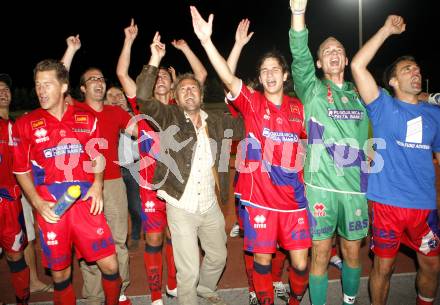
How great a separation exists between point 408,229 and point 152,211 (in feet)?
9.18

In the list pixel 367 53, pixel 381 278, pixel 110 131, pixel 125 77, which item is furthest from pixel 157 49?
pixel 381 278

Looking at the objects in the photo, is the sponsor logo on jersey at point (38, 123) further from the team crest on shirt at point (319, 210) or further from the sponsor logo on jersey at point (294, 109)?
the team crest on shirt at point (319, 210)

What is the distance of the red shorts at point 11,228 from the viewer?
4.35m

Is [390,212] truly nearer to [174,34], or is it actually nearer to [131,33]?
[131,33]

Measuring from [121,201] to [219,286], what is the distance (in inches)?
66.5

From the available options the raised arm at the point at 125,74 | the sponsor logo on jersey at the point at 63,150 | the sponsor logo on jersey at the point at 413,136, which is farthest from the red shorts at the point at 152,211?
the sponsor logo on jersey at the point at 413,136

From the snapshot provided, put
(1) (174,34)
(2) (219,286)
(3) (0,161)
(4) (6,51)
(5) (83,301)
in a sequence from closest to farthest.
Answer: (3) (0,161)
(5) (83,301)
(2) (219,286)
(4) (6,51)
(1) (174,34)

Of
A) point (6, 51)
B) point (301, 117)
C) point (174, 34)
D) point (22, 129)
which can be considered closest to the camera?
point (22, 129)

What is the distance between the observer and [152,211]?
4676mm

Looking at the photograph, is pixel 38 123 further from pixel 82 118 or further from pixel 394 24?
pixel 394 24

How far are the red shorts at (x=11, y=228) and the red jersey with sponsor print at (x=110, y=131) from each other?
1.07m

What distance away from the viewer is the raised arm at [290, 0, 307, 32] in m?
3.82

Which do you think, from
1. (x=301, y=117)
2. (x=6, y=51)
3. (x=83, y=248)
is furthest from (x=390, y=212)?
(x=6, y=51)

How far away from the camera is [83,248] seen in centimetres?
379
